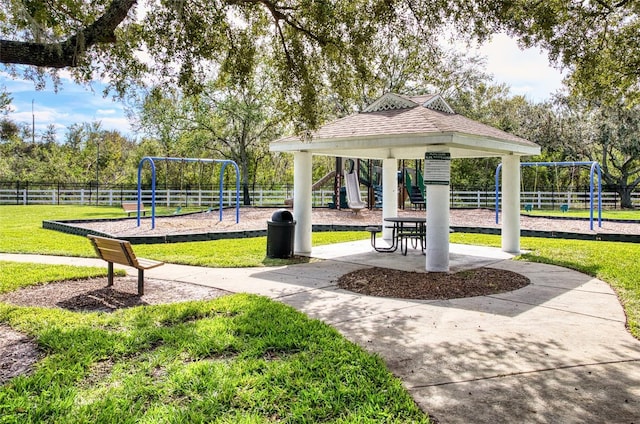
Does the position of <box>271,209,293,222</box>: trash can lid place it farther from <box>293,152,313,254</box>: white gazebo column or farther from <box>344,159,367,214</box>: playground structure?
<box>344,159,367,214</box>: playground structure

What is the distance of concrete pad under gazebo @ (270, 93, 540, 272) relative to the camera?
876 cm

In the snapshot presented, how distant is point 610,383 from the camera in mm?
3795

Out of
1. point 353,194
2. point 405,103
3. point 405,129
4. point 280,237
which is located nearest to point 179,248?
point 280,237

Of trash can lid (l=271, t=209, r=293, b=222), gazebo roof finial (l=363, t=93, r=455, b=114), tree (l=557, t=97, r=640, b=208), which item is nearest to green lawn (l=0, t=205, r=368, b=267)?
trash can lid (l=271, t=209, r=293, b=222)

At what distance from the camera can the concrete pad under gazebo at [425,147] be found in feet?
28.7

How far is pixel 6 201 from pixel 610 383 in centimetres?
3401

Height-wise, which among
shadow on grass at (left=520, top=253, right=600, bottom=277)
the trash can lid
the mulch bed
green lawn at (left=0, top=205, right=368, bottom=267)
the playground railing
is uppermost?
the playground railing

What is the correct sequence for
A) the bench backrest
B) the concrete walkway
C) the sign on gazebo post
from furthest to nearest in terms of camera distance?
the sign on gazebo post → the bench backrest → the concrete walkway

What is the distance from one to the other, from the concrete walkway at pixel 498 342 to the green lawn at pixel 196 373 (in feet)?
1.35

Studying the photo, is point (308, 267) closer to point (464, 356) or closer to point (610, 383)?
point (464, 356)

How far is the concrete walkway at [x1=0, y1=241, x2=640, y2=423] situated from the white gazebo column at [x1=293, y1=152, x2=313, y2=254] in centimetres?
249

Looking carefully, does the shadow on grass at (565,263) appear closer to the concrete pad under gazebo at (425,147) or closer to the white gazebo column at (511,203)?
the white gazebo column at (511,203)

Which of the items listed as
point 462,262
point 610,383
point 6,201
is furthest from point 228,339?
point 6,201

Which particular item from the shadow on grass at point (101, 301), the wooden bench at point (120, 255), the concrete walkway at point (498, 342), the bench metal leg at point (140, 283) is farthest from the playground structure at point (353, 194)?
the shadow on grass at point (101, 301)
